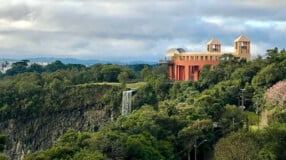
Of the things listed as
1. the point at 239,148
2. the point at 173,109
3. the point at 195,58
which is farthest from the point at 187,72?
the point at 239,148

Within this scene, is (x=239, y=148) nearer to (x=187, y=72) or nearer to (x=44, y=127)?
(x=187, y=72)

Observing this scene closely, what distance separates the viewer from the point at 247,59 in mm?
73688

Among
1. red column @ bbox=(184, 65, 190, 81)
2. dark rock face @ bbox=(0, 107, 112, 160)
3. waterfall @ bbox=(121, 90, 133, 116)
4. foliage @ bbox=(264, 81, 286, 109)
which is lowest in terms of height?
dark rock face @ bbox=(0, 107, 112, 160)

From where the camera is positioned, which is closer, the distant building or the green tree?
the green tree

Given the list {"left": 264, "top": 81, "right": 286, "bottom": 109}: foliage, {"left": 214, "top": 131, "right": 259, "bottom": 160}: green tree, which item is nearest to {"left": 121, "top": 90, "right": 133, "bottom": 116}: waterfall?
{"left": 264, "top": 81, "right": 286, "bottom": 109}: foliage

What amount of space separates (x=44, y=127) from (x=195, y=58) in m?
22.6

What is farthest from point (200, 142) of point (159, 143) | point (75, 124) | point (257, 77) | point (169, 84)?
point (75, 124)

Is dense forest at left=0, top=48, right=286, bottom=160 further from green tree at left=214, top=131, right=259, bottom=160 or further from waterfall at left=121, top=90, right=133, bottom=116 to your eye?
waterfall at left=121, top=90, right=133, bottom=116

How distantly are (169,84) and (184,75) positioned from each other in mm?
4962

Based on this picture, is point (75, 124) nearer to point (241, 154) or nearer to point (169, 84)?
point (169, 84)

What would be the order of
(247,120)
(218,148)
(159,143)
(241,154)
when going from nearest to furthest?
(241,154) → (218,148) → (159,143) → (247,120)

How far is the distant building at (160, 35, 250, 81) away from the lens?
2921 inches

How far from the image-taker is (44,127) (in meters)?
80.4

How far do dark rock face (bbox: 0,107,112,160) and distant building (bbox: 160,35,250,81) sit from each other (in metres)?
10.9
